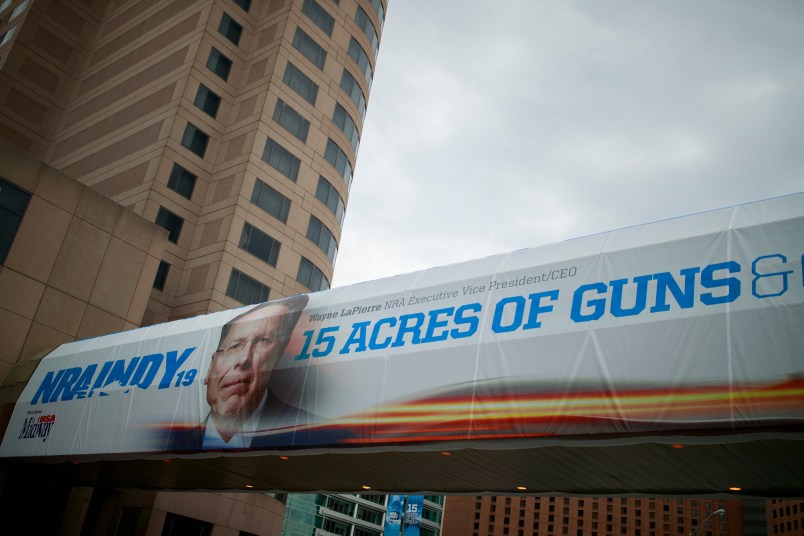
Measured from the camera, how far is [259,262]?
150 ft

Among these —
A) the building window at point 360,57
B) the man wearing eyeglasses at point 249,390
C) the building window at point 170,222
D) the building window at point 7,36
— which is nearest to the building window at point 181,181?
the building window at point 170,222

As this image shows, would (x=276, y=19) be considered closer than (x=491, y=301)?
No

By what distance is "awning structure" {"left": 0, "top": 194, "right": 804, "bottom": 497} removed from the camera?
11.3m

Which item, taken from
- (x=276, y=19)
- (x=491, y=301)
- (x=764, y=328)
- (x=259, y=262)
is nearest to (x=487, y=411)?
(x=491, y=301)

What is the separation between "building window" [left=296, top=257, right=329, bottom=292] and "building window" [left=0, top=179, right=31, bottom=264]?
21.9 metres

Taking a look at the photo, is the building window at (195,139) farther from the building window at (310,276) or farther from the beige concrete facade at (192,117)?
the building window at (310,276)

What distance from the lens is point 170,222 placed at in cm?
4550

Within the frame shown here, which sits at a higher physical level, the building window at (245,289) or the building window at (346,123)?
the building window at (346,123)

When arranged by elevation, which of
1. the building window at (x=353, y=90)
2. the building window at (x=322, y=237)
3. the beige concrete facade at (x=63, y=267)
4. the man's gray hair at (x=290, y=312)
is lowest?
the man's gray hair at (x=290, y=312)

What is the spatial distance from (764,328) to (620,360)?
7.60 feet

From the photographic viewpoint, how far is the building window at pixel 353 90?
54938mm

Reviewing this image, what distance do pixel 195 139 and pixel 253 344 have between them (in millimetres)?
33013

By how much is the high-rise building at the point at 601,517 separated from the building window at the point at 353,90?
128013 mm

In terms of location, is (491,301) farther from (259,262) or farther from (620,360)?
(259,262)
